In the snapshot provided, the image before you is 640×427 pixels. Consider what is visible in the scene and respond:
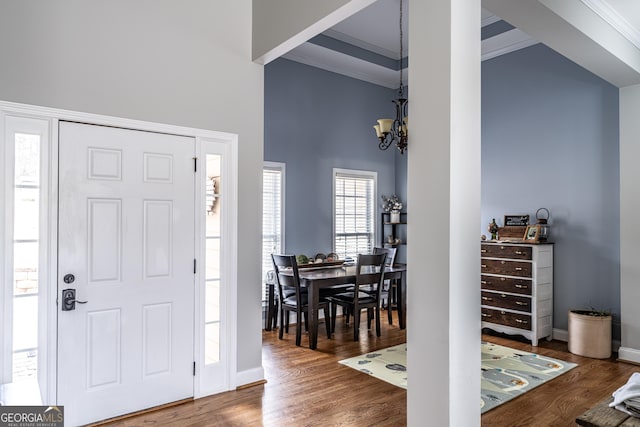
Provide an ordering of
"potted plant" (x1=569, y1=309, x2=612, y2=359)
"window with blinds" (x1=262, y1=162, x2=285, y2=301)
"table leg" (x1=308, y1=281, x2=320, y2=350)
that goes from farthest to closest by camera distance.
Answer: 1. "window with blinds" (x1=262, y1=162, x2=285, y2=301)
2. "table leg" (x1=308, y1=281, x2=320, y2=350)
3. "potted plant" (x1=569, y1=309, x2=612, y2=359)

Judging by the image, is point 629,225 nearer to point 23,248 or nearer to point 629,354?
→ point 629,354

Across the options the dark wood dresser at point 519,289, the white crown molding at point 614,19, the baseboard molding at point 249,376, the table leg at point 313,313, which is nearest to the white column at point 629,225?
the white crown molding at point 614,19

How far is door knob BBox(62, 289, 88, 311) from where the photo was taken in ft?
9.06

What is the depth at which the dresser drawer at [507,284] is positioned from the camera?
15.8 ft

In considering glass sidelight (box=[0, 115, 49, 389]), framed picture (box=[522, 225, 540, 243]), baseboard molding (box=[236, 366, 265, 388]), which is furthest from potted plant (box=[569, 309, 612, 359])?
glass sidelight (box=[0, 115, 49, 389])

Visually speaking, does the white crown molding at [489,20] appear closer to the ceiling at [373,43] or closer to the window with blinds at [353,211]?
the ceiling at [373,43]

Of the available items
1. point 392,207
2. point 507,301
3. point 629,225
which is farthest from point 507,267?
point 392,207

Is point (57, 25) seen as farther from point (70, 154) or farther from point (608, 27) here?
point (608, 27)

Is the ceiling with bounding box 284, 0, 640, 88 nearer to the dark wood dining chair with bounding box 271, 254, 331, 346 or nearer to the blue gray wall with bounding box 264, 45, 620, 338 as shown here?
the blue gray wall with bounding box 264, 45, 620, 338

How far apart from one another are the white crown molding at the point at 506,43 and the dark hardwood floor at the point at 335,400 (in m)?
3.80

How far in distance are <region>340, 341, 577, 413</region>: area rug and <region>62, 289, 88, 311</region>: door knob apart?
2.45 metres

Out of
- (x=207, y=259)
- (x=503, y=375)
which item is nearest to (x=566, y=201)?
(x=503, y=375)

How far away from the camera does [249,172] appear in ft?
11.8

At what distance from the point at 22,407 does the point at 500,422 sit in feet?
9.35
